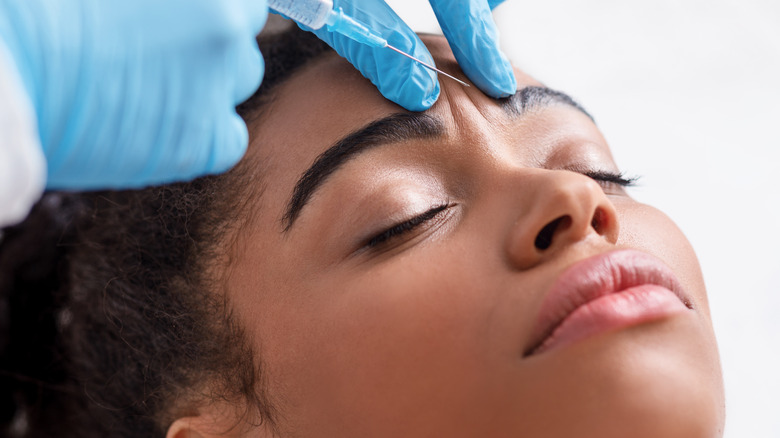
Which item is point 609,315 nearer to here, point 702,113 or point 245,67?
point 245,67

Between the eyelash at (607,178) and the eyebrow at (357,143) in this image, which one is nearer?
the eyebrow at (357,143)

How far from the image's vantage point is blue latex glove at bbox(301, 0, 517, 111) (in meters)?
1.18

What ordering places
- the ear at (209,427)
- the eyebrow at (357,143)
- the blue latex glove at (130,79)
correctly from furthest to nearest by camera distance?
the ear at (209,427) → the eyebrow at (357,143) → the blue latex glove at (130,79)

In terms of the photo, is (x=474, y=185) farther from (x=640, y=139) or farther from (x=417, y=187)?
(x=640, y=139)

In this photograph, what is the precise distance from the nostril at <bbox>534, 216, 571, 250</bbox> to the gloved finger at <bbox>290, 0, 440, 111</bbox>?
1.05ft

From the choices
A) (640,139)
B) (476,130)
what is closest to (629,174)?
(640,139)

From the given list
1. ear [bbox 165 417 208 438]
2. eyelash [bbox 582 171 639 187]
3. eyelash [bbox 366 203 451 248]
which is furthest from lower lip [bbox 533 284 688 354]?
ear [bbox 165 417 208 438]

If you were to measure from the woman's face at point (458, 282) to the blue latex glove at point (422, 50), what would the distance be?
4 cm

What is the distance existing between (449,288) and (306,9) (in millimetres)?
508

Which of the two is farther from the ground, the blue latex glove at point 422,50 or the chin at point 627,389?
the blue latex glove at point 422,50

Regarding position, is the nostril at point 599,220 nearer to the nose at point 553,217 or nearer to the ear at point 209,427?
the nose at point 553,217

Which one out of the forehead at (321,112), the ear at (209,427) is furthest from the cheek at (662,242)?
the ear at (209,427)

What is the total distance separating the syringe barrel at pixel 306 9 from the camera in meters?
1.04

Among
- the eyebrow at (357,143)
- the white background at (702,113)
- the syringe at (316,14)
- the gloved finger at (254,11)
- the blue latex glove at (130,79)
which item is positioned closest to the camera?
the blue latex glove at (130,79)
